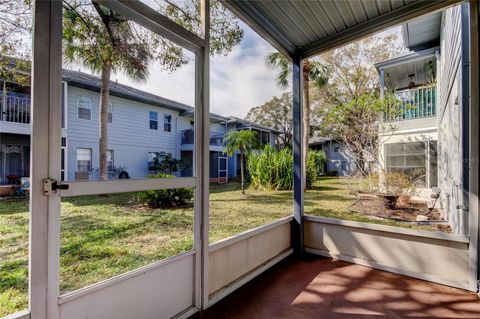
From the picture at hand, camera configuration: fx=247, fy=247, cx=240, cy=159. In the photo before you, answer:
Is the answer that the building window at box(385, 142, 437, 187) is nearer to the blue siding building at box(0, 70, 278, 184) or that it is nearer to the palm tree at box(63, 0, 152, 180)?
the blue siding building at box(0, 70, 278, 184)

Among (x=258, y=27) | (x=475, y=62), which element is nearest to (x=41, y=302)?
(x=258, y=27)

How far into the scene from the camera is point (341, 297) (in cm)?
225

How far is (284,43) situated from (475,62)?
185 cm

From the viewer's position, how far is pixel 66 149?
4.31 feet

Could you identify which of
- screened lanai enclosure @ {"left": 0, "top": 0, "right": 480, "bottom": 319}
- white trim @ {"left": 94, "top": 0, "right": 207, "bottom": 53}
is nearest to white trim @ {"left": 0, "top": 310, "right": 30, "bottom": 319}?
screened lanai enclosure @ {"left": 0, "top": 0, "right": 480, "bottom": 319}

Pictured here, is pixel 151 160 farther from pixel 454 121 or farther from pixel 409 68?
pixel 409 68

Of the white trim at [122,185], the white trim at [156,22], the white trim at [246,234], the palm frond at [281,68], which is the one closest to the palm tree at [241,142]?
the palm frond at [281,68]

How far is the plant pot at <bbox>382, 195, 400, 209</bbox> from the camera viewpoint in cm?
478

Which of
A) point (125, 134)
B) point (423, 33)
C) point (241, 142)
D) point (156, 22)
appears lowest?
point (125, 134)

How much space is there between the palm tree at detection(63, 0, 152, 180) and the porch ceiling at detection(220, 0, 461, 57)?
3.54 ft

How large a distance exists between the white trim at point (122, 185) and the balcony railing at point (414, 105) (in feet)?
19.7

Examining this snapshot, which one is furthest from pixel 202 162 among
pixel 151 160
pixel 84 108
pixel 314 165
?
pixel 314 165

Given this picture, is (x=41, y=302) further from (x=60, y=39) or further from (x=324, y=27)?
(x=324, y=27)

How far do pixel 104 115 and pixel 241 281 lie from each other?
1.94 meters
